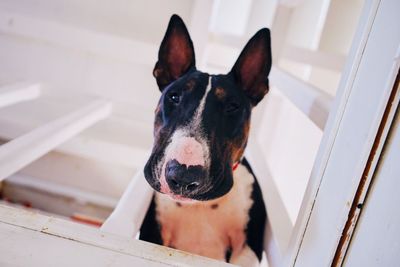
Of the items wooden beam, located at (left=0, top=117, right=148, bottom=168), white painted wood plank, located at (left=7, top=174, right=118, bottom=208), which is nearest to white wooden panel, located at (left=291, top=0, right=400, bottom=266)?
wooden beam, located at (left=0, top=117, right=148, bottom=168)

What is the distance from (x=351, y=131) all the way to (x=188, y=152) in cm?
18

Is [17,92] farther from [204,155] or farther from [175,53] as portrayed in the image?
[204,155]

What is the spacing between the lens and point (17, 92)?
0.90 metres

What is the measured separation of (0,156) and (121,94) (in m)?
0.63

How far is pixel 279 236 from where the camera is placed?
1.84 feet

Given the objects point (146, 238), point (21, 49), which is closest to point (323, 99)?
point (146, 238)

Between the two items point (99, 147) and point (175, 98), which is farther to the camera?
point (99, 147)

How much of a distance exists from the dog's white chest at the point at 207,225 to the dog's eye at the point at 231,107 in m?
0.14

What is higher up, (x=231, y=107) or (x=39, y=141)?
(x=231, y=107)

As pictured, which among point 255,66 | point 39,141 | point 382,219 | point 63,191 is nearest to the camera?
point 382,219

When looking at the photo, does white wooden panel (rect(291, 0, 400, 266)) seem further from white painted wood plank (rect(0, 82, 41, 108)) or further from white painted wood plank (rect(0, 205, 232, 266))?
white painted wood plank (rect(0, 82, 41, 108))

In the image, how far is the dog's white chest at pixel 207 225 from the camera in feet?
1.91

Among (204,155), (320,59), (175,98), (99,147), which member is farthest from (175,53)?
(99,147)

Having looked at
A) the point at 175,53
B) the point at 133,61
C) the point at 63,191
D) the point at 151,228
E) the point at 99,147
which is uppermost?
the point at 175,53
